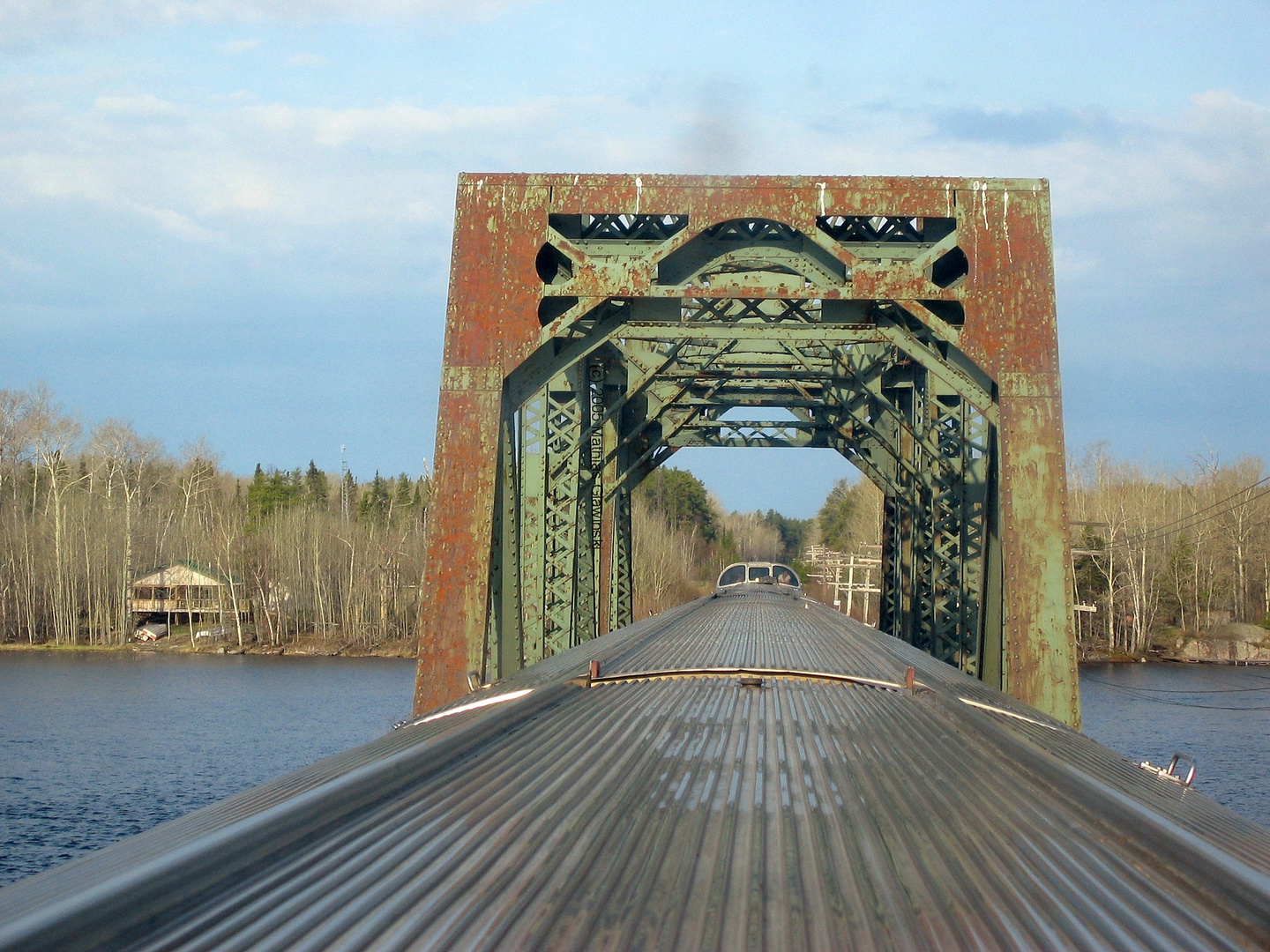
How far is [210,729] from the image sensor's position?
36.1 m

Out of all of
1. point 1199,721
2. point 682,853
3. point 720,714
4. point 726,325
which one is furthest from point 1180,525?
point 682,853

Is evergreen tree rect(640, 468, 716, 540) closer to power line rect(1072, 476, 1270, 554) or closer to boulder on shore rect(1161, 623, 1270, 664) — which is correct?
power line rect(1072, 476, 1270, 554)

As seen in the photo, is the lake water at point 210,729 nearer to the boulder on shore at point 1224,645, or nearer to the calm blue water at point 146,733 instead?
the calm blue water at point 146,733

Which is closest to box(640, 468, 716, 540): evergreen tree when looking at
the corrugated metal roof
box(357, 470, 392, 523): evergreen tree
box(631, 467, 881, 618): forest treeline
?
box(631, 467, 881, 618): forest treeline

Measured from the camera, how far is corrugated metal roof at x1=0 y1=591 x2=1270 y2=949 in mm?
2803

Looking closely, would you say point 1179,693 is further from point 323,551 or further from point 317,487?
point 317,487

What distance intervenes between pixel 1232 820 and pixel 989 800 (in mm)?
1502

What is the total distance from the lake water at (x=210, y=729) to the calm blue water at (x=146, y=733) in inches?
2.9

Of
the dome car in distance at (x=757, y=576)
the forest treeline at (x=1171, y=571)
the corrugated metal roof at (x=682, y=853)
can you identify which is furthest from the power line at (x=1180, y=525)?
the corrugated metal roof at (x=682, y=853)

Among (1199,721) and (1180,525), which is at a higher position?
(1180,525)

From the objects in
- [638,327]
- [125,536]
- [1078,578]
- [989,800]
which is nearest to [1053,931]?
[989,800]

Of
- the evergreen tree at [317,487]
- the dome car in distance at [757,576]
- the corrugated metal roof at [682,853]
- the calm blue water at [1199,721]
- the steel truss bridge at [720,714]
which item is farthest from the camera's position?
the evergreen tree at [317,487]

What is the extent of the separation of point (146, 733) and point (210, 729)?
1.99 metres

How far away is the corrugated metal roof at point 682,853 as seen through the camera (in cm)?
280
